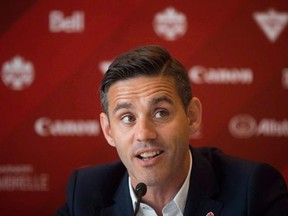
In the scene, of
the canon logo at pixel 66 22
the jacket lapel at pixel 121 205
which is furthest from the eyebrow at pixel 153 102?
the canon logo at pixel 66 22

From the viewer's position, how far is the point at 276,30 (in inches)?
96.7

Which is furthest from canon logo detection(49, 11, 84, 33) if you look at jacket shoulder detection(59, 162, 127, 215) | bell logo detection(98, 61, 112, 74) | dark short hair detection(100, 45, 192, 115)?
dark short hair detection(100, 45, 192, 115)

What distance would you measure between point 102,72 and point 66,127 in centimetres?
35

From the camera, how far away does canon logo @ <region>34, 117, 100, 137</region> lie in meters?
2.50

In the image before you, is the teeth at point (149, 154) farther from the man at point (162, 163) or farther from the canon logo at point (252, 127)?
the canon logo at point (252, 127)

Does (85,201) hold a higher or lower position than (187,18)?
lower

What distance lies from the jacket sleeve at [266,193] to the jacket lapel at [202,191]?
113 mm

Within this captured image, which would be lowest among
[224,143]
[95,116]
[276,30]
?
[224,143]

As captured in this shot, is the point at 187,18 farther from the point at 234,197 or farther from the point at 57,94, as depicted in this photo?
the point at 234,197

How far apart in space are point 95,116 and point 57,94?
0.23 metres

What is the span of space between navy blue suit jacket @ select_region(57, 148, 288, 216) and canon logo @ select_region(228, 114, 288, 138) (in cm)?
65

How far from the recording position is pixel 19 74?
2.51 meters

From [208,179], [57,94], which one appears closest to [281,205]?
[208,179]

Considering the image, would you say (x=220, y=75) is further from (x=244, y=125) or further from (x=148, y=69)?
(x=148, y=69)
